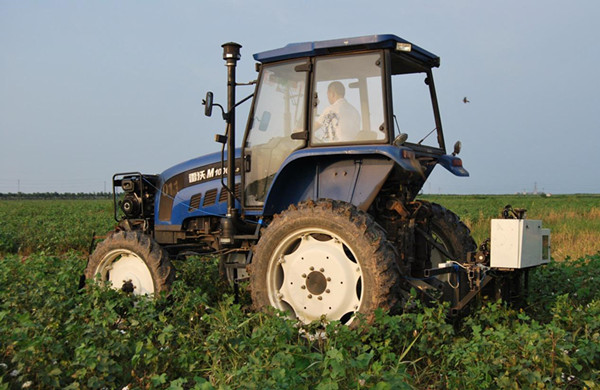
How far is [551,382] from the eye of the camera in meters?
3.60

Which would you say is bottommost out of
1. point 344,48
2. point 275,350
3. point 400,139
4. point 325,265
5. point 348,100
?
point 275,350

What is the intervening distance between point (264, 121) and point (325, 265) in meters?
1.71

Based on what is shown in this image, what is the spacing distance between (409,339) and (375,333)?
466mm

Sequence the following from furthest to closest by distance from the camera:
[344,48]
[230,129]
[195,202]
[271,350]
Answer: [195,202] → [230,129] → [344,48] → [271,350]

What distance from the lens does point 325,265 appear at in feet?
15.7

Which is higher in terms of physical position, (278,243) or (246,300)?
(278,243)

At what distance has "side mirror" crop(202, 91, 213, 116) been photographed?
5.49 m

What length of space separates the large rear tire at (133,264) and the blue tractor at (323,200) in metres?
0.01

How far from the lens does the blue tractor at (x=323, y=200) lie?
471 cm

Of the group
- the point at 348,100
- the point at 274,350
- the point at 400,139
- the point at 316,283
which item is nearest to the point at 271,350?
the point at 274,350

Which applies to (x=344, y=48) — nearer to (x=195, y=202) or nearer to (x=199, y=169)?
(x=199, y=169)

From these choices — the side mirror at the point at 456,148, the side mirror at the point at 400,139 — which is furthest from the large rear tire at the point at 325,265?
the side mirror at the point at 456,148

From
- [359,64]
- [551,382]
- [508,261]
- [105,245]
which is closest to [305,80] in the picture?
[359,64]

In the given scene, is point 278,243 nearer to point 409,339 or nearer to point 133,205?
point 409,339
